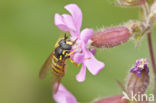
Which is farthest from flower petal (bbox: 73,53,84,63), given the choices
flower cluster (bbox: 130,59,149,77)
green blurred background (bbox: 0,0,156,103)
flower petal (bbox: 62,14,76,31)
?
green blurred background (bbox: 0,0,156,103)

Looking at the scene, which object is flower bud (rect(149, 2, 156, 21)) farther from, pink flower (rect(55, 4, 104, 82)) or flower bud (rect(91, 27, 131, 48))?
pink flower (rect(55, 4, 104, 82))

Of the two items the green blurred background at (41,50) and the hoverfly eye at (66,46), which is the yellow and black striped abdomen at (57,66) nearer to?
the hoverfly eye at (66,46)

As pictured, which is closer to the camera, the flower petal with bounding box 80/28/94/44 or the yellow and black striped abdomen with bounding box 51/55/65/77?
the flower petal with bounding box 80/28/94/44

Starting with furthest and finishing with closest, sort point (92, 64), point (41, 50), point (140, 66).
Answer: point (41, 50)
point (140, 66)
point (92, 64)

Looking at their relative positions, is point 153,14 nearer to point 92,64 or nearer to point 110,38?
point 110,38

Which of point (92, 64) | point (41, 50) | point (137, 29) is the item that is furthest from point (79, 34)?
point (41, 50)

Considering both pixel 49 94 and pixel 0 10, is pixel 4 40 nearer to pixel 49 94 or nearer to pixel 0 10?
pixel 0 10

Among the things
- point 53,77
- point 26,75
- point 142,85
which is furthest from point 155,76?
point 26,75
